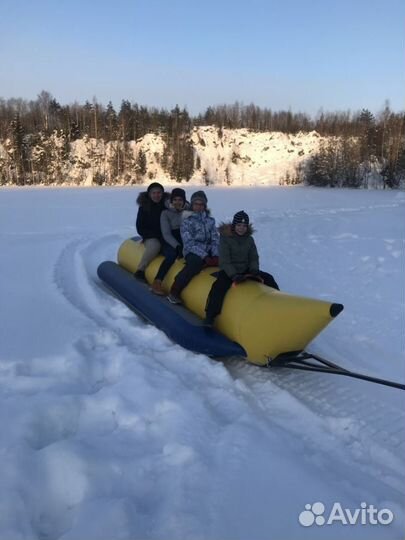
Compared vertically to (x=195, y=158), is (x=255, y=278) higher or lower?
lower

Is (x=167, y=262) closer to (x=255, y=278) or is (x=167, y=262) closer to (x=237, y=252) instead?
(x=237, y=252)

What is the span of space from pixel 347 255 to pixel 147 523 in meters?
6.81

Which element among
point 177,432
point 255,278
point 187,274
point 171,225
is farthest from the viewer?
point 171,225

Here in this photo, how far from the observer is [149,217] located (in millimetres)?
5875

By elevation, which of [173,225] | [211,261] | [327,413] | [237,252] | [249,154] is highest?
[249,154]

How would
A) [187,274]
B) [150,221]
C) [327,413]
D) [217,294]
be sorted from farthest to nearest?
[150,221] < [187,274] < [217,294] < [327,413]

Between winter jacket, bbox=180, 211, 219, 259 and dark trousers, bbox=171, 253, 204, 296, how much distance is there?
15cm

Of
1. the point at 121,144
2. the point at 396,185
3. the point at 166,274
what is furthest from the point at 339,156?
the point at 166,274

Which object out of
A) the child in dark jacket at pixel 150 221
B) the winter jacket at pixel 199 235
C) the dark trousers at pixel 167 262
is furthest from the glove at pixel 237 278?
the child in dark jacket at pixel 150 221

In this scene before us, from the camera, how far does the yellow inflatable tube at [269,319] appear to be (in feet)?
11.3

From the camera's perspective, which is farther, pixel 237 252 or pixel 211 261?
pixel 211 261

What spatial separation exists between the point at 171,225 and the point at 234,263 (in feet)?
5.22

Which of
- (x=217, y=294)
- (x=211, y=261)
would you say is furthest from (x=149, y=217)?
(x=217, y=294)

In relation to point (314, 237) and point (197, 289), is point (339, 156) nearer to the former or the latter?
point (314, 237)
